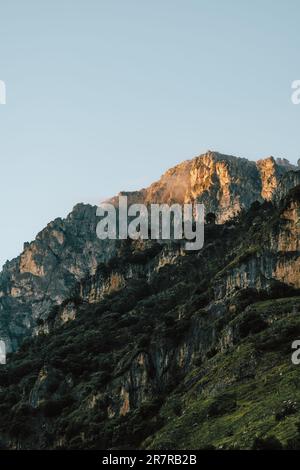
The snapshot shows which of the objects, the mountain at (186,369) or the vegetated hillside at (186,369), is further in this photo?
the mountain at (186,369)

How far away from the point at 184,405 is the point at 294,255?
3825cm

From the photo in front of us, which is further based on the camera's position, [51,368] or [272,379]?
[51,368]

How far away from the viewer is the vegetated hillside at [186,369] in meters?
84.9

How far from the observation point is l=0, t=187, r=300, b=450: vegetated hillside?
278 ft

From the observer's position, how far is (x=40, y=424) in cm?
13838

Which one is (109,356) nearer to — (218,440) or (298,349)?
(298,349)

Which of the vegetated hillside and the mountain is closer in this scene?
the vegetated hillside

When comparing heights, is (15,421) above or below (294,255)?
below

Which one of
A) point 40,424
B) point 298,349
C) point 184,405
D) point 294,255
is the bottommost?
point 40,424

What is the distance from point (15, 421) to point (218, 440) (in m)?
70.9

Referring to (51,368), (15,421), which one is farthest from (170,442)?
(51,368)

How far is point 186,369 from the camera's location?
122750 millimetres

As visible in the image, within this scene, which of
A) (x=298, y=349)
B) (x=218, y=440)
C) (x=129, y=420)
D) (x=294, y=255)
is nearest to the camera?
(x=218, y=440)
